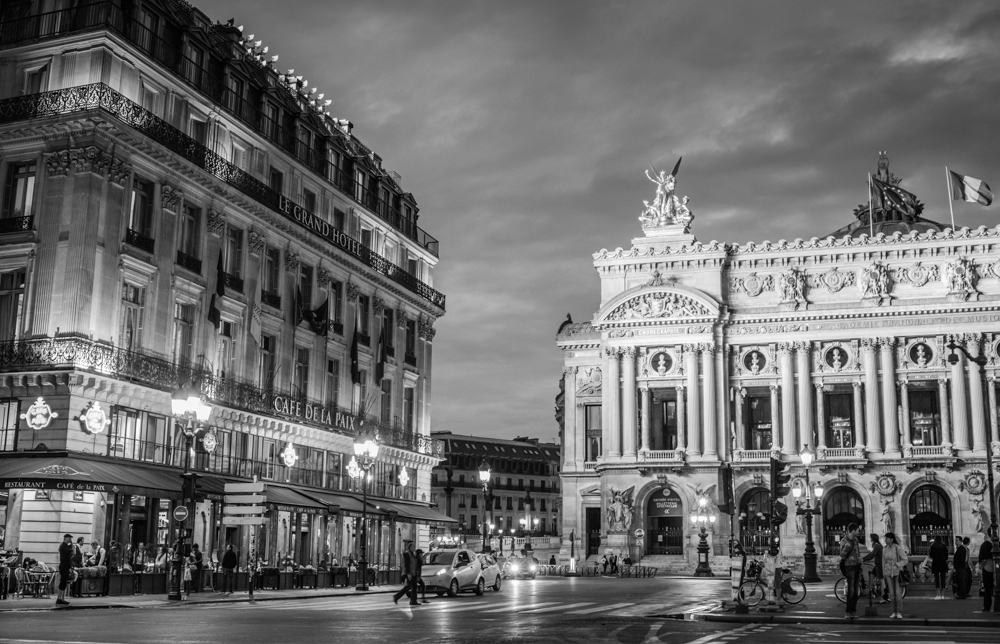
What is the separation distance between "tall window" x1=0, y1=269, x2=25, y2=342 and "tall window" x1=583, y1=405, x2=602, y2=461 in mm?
54645

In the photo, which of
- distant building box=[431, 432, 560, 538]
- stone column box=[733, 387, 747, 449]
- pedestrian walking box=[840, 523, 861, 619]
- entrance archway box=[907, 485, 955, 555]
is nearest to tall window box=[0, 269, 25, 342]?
pedestrian walking box=[840, 523, 861, 619]

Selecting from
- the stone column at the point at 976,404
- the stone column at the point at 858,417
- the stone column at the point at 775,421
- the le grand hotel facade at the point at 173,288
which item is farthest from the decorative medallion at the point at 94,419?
the stone column at the point at 976,404

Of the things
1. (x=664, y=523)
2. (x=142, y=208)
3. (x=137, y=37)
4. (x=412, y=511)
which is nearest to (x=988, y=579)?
(x=142, y=208)

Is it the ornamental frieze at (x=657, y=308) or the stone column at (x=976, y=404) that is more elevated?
the ornamental frieze at (x=657, y=308)

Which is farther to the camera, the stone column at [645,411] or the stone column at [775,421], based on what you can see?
the stone column at [645,411]

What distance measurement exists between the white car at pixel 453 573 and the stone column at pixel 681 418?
3949cm

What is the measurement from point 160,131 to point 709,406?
46449 mm

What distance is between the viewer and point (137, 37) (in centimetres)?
4231

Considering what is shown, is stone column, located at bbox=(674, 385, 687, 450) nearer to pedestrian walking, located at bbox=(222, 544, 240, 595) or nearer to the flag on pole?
the flag on pole

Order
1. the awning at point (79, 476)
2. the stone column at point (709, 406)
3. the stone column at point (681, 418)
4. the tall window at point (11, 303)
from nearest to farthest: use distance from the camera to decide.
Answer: the awning at point (79, 476) < the tall window at point (11, 303) < the stone column at point (709, 406) < the stone column at point (681, 418)

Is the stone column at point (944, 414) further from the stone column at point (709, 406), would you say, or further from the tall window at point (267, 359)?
the tall window at point (267, 359)

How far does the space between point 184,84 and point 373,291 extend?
19598 millimetres

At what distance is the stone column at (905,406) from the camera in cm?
7431

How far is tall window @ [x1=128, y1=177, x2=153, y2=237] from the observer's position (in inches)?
1661
